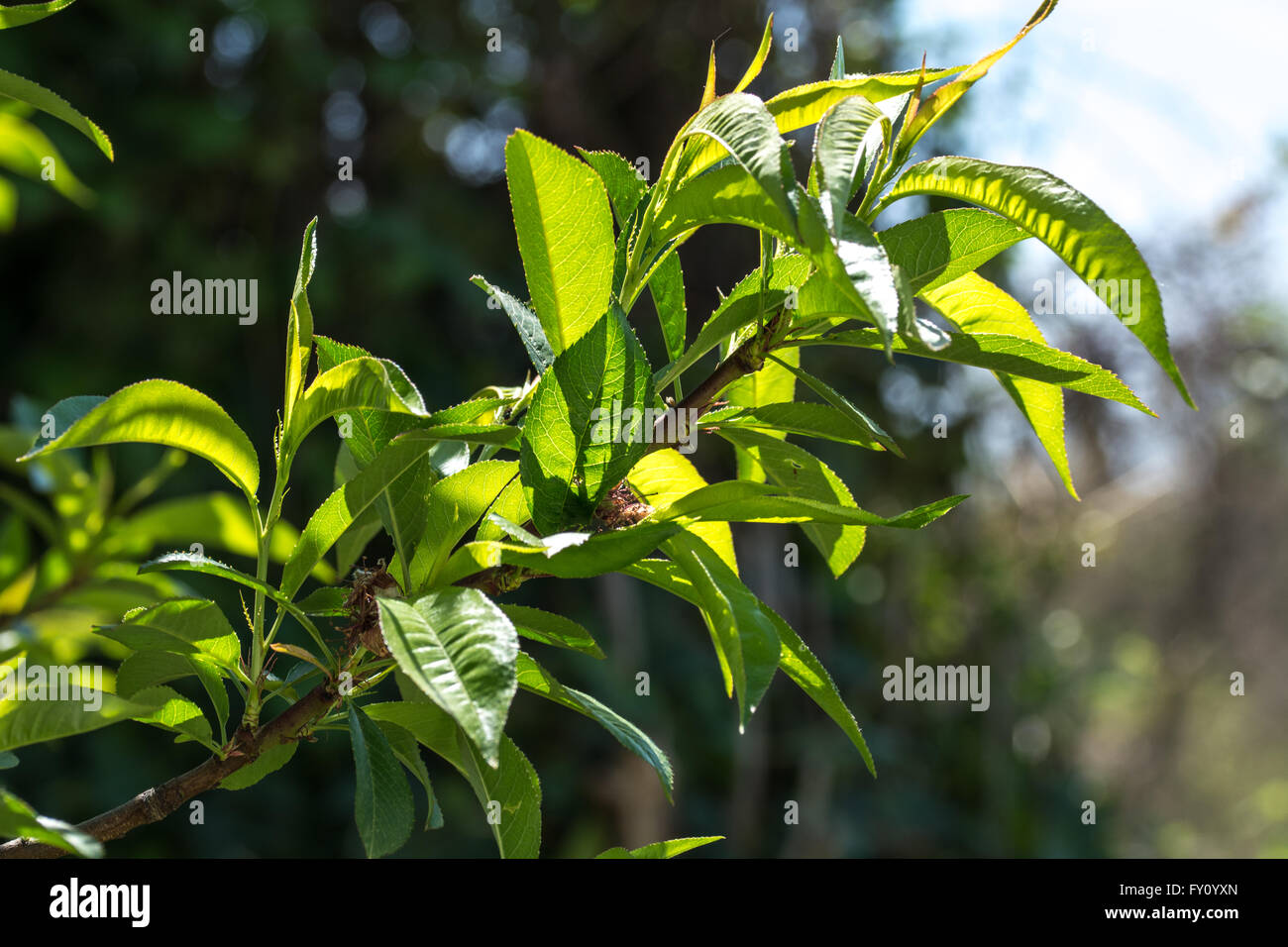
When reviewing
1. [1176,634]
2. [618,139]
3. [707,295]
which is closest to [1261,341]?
[1176,634]

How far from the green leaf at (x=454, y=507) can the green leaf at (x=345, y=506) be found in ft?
0.07

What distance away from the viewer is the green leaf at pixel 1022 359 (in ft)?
1.47

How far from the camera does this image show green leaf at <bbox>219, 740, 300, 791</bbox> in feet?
1.58

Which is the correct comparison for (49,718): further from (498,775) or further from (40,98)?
(40,98)

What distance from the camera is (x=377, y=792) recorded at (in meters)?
0.44

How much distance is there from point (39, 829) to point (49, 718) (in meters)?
0.07

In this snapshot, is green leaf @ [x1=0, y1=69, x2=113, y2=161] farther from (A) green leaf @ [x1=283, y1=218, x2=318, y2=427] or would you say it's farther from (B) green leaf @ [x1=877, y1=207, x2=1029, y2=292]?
(B) green leaf @ [x1=877, y1=207, x2=1029, y2=292]

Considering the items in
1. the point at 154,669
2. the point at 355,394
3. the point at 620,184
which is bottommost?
the point at 154,669

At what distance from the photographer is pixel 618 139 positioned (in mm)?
2826

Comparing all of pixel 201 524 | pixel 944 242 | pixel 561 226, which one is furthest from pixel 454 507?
pixel 201 524

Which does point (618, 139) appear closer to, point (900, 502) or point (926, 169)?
point (900, 502)

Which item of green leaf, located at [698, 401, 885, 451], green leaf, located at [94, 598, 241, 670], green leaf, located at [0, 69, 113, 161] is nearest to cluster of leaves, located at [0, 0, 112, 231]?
green leaf, located at [0, 69, 113, 161]

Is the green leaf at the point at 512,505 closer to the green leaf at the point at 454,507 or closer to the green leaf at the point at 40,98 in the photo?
the green leaf at the point at 454,507
